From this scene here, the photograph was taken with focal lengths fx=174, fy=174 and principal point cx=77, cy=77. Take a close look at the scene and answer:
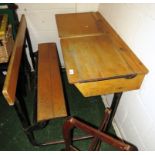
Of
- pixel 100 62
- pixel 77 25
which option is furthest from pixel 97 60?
pixel 77 25

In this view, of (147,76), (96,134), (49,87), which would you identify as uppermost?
(147,76)

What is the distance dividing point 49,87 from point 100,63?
639 mm

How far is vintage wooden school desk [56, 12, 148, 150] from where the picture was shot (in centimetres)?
119

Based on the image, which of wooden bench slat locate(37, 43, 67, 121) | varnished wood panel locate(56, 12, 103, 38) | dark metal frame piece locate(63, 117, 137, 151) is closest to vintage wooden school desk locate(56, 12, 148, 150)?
varnished wood panel locate(56, 12, 103, 38)

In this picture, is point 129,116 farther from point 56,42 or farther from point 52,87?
point 56,42

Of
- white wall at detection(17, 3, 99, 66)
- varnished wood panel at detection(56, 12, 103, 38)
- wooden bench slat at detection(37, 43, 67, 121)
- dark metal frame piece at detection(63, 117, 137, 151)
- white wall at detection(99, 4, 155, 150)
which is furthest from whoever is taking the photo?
white wall at detection(17, 3, 99, 66)

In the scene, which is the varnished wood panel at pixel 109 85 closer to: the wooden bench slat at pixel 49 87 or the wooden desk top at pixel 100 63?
the wooden desk top at pixel 100 63

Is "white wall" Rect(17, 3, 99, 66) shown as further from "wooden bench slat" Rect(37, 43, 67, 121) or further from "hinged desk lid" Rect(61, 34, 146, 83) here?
"hinged desk lid" Rect(61, 34, 146, 83)

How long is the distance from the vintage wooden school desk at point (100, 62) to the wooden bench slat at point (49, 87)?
375 millimetres

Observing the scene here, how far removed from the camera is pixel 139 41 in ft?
4.07

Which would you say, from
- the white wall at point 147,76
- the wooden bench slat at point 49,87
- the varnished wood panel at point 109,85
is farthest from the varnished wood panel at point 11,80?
the white wall at point 147,76

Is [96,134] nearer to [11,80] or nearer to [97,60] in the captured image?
[97,60]

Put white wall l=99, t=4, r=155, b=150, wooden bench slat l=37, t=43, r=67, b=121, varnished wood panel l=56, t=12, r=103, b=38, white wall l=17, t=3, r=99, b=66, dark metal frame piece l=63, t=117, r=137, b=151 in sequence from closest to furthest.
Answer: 1. dark metal frame piece l=63, t=117, r=137, b=151
2. white wall l=99, t=4, r=155, b=150
3. wooden bench slat l=37, t=43, r=67, b=121
4. varnished wood panel l=56, t=12, r=103, b=38
5. white wall l=17, t=3, r=99, b=66

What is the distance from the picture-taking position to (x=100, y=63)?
130cm
